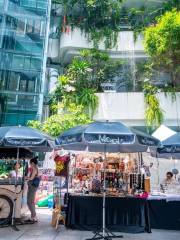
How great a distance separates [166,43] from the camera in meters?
15.5

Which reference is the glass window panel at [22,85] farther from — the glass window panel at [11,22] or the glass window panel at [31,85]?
the glass window panel at [11,22]

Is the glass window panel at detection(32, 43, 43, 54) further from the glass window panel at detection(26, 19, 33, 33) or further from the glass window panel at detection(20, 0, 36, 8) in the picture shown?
the glass window panel at detection(20, 0, 36, 8)

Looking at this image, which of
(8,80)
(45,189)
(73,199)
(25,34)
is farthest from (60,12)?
(73,199)

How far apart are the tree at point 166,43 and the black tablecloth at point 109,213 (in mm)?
10095

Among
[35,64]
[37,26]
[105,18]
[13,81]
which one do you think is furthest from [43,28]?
[105,18]

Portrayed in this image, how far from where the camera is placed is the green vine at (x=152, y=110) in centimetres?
1622

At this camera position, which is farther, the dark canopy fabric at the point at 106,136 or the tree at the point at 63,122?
the tree at the point at 63,122

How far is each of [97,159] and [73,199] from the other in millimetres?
2059

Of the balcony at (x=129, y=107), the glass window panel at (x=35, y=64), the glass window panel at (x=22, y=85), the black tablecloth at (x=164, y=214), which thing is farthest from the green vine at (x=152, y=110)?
the black tablecloth at (x=164, y=214)

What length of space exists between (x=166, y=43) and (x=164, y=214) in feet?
32.3

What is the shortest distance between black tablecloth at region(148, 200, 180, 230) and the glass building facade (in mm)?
11867

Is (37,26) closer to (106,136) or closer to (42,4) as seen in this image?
(42,4)

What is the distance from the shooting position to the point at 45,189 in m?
12.8

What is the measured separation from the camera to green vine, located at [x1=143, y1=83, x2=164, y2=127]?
16.2 meters
